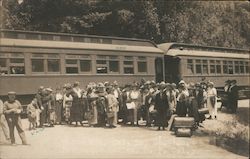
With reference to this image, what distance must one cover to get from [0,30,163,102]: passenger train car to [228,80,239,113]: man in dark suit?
271 cm

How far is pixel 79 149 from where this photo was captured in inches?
212

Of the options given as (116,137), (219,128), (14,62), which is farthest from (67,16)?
(219,128)

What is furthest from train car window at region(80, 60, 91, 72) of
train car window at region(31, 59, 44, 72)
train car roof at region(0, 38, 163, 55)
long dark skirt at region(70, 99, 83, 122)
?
train car window at region(31, 59, 44, 72)

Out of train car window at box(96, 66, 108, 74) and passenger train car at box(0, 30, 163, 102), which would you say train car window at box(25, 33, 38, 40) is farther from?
train car window at box(96, 66, 108, 74)

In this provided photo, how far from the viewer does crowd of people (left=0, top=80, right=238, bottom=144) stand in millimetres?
6454

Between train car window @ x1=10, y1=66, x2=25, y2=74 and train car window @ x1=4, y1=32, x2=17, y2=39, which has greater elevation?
train car window @ x1=4, y1=32, x2=17, y2=39

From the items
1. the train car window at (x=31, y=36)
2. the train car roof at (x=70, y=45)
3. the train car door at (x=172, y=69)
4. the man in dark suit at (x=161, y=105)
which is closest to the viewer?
the train car roof at (x=70, y=45)

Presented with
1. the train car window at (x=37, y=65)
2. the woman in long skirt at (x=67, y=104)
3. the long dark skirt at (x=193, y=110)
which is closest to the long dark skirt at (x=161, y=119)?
the long dark skirt at (x=193, y=110)

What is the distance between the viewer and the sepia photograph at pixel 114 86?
5.53 m

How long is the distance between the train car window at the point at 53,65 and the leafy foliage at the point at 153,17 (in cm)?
56

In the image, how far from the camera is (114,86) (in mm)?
8344

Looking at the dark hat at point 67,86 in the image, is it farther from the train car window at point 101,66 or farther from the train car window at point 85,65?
the train car window at point 101,66

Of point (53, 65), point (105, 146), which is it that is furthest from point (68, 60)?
point (105, 146)

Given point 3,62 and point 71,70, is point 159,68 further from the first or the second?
point 3,62
